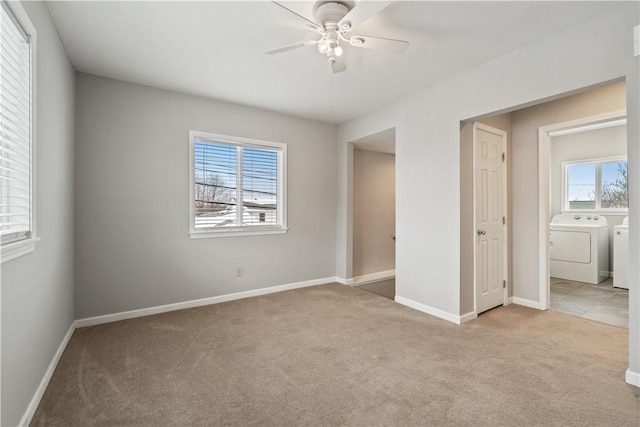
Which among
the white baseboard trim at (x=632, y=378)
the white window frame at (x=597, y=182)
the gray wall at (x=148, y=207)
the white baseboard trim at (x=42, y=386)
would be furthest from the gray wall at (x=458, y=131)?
the white baseboard trim at (x=42, y=386)

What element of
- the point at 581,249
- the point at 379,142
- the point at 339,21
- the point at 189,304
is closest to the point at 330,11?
the point at 339,21

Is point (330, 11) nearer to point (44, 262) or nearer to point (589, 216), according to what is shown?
point (44, 262)

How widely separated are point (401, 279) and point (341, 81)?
2.51 metres

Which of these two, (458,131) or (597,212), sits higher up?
(458,131)

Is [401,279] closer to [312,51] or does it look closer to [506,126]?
[506,126]

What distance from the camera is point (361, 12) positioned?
187 cm

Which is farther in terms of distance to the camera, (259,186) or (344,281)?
(344,281)

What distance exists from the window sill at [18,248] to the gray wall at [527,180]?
15.3ft

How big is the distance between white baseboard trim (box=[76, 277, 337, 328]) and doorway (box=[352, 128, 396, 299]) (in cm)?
87

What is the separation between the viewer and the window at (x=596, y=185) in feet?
16.8

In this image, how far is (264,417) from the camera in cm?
174

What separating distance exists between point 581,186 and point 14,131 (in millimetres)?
Result: 7527

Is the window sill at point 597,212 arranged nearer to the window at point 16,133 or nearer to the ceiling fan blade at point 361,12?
the ceiling fan blade at point 361,12

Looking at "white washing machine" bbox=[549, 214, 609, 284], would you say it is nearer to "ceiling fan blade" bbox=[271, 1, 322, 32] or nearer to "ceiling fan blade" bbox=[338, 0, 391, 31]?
"ceiling fan blade" bbox=[338, 0, 391, 31]
